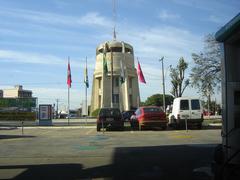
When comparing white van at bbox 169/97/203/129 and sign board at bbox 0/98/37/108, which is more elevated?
sign board at bbox 0/98/37/108

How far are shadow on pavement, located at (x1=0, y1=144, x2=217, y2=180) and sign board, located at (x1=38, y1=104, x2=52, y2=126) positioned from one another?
2653cm

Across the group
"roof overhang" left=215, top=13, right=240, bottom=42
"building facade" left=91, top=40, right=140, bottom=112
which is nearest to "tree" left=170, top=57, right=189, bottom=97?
"building facade" left=91, top=40, right=140, bottom=112

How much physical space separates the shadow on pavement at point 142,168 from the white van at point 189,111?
14.0 meters

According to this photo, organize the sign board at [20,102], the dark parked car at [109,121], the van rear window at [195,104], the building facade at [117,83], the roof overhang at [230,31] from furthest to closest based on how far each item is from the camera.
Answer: the building facade at [117,83] < the sign board at [20,102] < the van rear window at [195,104] < the dark parked car at [109,121] < the roof overhang at [230,31]

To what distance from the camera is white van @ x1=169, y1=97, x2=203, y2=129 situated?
29344mm

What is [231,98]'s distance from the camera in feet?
25.8

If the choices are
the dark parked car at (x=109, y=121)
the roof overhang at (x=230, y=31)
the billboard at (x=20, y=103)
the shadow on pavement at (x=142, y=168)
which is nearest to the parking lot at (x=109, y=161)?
the shadow on pavement at (x=142, y=168)

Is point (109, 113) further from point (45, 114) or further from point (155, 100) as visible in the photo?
point (155, 100)

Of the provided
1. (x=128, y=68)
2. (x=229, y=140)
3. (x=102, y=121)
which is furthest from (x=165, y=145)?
(x=128, y=68)

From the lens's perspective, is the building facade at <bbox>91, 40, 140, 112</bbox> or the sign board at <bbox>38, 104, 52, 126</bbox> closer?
the sign board at <bbox>38, 104, 52, 126</bbox>

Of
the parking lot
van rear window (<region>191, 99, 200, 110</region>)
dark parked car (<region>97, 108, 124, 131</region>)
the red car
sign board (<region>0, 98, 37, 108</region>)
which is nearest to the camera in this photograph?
the parking lot

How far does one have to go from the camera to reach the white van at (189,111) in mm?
29344

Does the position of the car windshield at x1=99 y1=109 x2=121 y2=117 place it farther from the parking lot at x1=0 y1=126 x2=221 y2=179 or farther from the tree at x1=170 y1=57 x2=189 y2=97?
the tree at x1=170 y1=57 x2=189 y2=97

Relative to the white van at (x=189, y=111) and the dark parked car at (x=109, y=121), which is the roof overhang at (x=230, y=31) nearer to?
the dark parked car at (x=109, y=121)
